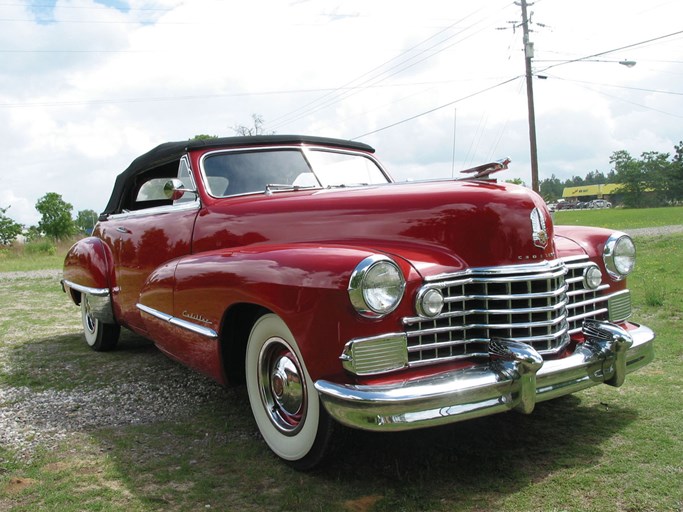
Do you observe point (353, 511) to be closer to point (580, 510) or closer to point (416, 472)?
point (416, 472)

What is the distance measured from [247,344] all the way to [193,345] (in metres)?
0.46

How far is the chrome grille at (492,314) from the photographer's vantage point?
2547mm

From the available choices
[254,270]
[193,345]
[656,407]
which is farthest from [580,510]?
[193,345]

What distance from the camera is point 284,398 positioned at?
289 centimetres

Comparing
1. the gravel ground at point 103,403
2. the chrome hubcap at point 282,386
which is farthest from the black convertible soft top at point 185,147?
the chrome hubcap at point 282,386

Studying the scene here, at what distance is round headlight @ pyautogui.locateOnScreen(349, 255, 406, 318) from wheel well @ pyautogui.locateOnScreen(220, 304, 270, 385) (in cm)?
83

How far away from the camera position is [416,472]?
2701mm

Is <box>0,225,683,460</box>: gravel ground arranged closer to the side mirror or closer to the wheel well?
the wheel well

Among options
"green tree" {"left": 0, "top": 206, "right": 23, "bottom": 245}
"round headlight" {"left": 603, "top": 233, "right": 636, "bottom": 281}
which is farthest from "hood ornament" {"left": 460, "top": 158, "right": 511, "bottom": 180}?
"green tree" {"left": 0, "top": 206, "right": 23, "bottom": 245}

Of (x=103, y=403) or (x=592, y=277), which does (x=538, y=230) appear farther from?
(x=103, y=403)

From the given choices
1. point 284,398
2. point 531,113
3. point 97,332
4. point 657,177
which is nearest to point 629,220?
point 531,113

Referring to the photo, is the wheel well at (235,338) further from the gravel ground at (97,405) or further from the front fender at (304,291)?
the gravel ground at (97,405)

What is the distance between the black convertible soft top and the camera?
4020mm

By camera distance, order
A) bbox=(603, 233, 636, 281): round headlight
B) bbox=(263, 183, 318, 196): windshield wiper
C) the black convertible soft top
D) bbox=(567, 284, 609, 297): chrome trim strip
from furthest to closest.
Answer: the black convertible soft top, bbox=(263, 183, 318, 196): windshield wiper, bbox=(603, 233, 636, 281): round headlight, bbox=(567, 284, 609, 297): chrome trim strip
